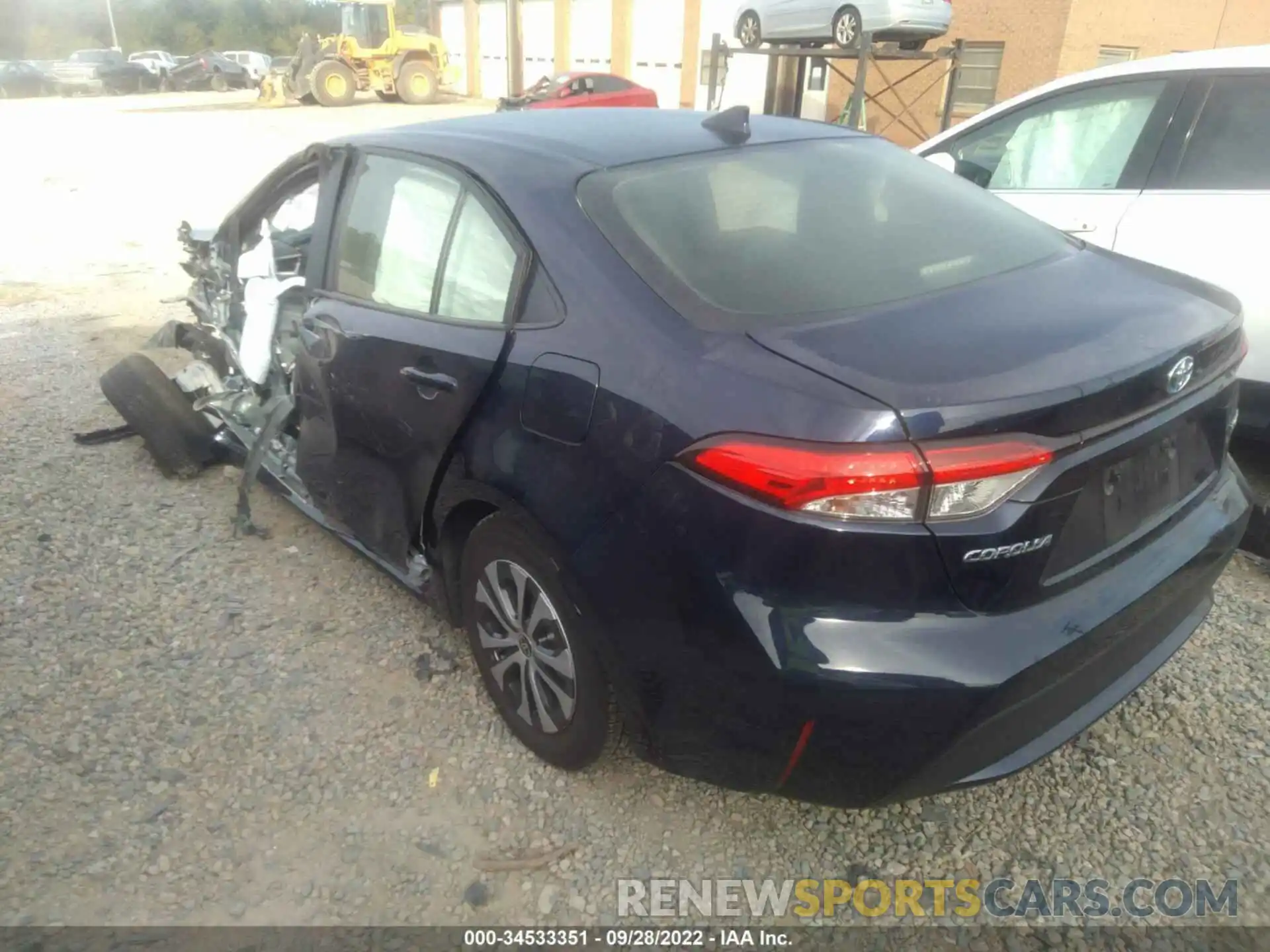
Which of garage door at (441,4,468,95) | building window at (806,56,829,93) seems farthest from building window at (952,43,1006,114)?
garage door at (441,4,468,95)

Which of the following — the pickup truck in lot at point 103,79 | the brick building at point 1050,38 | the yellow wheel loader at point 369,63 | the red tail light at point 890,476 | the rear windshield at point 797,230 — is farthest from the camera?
the pickup truck in lot at point 103,79

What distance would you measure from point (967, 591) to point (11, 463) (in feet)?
14.6

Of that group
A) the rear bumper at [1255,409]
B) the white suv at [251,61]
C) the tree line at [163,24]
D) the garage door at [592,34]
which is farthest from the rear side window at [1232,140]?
the tree line at [163,24]

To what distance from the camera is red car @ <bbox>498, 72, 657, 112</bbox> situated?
20141 millimetres

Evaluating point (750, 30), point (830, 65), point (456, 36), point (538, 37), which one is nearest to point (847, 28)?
point (750, 30)

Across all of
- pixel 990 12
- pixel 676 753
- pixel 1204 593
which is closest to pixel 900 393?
pixel 676 753

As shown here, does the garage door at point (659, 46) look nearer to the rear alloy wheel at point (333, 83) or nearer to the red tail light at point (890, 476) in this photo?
the rear alloy wheel at point (333, 83)

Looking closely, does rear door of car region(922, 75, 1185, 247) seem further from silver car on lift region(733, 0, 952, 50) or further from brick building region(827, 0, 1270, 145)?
brick building region(827, 0, 1270, 145)

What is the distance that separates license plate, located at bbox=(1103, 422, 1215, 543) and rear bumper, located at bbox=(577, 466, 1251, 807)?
9 cm

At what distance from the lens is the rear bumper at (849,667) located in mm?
1718

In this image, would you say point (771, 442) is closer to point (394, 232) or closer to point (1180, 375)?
point (1180, 375)

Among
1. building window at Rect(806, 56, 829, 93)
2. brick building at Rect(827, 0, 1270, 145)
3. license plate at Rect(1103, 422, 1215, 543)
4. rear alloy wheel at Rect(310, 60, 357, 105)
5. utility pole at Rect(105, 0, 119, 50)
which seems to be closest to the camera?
license plate at Rect(1103, 422, 1215, 543)

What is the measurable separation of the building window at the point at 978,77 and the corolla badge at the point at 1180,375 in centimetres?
1829

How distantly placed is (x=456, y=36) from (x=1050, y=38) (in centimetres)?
2656
